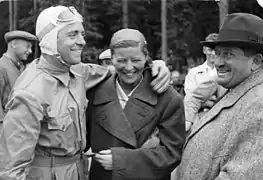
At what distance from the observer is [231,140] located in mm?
2789

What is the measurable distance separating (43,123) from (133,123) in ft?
2.24

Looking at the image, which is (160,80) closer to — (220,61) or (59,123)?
(220,61)

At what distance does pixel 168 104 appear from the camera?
3482 millimetres

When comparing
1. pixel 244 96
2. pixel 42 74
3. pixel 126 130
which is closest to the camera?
pixel 244 96

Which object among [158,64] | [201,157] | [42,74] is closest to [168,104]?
[158,64]

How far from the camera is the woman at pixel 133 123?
3398 millimetres

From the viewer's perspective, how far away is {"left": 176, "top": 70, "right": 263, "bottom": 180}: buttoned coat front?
8.84ft

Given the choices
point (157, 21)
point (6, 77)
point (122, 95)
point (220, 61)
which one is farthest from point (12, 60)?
point (157, 21)

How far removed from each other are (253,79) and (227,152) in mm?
475

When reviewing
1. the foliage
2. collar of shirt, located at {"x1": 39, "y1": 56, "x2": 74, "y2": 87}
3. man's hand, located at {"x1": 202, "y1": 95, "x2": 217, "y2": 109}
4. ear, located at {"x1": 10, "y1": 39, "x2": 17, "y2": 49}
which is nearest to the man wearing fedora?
collar of shirt, located at {"x1": 39, "y1": 56, "x2": 74, "y2": 87}

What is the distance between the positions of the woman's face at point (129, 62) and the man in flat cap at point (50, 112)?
28cm

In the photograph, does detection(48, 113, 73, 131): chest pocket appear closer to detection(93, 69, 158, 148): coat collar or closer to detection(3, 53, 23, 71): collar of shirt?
detection(93, 69, 158, 148): coat collar

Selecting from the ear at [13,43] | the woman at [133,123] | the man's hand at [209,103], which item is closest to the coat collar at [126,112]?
the woman at [133,123]

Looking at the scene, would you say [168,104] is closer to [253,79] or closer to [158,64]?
[158,64]
